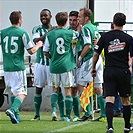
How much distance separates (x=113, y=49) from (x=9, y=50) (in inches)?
103

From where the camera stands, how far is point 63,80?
41.6 ft

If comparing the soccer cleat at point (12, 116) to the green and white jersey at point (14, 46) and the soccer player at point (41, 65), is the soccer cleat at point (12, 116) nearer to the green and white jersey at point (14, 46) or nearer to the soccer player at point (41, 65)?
the green and white jersey at point (14, 46)

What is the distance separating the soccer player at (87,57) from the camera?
12.8 meters

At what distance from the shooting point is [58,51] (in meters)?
12.6

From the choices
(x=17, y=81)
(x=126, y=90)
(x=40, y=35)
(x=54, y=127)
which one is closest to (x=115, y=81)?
(x=126, y=90)

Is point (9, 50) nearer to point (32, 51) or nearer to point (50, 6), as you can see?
point (32, 51)

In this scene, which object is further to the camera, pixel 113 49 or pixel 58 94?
pixel 58 94

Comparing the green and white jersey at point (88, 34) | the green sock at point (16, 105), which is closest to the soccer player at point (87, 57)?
the green and white jersey at point (88, 34)

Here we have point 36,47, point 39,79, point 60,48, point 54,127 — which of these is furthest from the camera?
point 39,79

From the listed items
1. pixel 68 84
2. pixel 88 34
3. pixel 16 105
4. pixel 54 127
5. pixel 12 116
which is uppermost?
pixel 88 34

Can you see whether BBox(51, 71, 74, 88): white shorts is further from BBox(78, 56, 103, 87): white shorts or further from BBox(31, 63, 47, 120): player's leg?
BBox(31, 63, 47, 120): player's leg

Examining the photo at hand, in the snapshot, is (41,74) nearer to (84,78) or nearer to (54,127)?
(84,78)

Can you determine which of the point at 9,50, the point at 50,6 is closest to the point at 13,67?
the point at 9,50

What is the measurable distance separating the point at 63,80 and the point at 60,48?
1.94 ft
